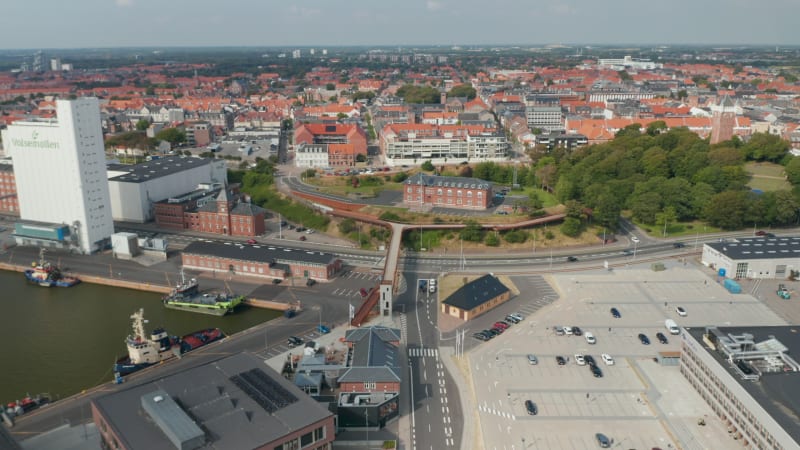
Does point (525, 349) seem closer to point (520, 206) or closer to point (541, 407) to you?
point (541, 407)

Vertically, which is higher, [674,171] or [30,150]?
[30,150]

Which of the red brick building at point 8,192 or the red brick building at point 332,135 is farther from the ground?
the red brick building at point 332,135

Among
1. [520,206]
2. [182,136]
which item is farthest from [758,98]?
[182,136]

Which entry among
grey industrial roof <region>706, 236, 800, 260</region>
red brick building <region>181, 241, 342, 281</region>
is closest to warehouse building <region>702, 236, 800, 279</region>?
grey industrial roof <region>706, 236, 800, 260</region>

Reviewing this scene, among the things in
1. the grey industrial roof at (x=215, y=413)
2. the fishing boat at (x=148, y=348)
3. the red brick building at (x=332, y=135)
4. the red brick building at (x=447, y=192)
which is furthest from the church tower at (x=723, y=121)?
the grey industrial roof at (x=215, y=413)

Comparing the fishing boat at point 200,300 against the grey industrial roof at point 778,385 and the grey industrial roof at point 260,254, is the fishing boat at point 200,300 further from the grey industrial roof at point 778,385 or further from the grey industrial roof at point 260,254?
the grey industrial roof at point 778,385

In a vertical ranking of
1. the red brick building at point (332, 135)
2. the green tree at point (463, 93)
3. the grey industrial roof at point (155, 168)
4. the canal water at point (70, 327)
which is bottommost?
the canal water at point (70, 327)

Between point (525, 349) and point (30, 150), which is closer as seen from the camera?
point (525, 349)
